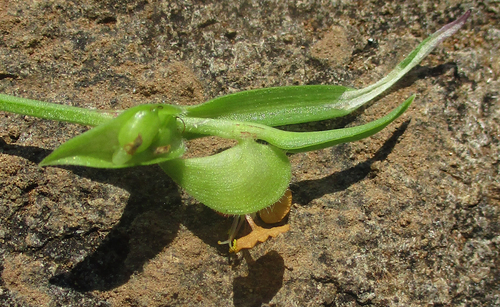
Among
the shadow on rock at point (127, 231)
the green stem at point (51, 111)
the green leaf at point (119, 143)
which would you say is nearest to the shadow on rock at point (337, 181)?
the shadow on rock at point (127, 231)

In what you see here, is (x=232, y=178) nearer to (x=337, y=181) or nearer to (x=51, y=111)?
(x=337, y=181)

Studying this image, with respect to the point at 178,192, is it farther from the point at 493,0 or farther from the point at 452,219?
the point at 493,0

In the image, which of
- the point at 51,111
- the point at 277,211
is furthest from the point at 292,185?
the point at 51,111

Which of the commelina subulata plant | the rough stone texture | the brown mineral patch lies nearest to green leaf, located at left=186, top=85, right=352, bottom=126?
the commelina subulata plant

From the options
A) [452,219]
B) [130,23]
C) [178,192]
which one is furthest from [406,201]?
[130,23]

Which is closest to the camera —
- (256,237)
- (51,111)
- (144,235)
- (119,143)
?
(119,143)

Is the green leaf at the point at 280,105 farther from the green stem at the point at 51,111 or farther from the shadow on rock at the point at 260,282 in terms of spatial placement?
the shadow on rock at the point at 260,282

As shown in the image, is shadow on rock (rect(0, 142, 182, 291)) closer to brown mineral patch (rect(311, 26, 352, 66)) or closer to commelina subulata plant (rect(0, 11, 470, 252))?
commelina subulata plant (rect(0, 11, 470, 252))
